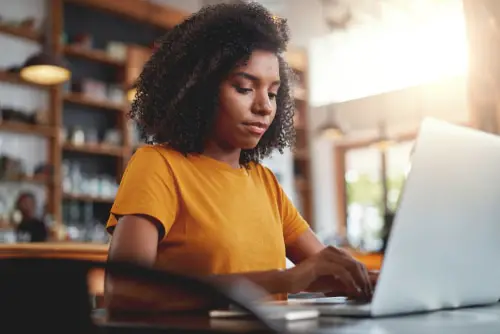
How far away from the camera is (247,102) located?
1.24 metres

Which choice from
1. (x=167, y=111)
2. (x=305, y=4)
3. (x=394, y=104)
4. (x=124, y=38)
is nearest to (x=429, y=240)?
(x=167, y=111)

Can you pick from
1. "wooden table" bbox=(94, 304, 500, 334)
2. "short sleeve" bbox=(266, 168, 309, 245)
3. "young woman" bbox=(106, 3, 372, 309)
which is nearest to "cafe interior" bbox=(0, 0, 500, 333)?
"short sleeve" bbox=(266, 168, 309, 245)

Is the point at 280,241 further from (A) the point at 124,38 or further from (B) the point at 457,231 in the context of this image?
(A) the point at 124,38

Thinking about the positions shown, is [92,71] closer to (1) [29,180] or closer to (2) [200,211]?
(1) [29,180]

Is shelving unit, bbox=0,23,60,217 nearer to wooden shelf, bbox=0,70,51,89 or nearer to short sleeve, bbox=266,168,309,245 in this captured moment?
wooden shelf, bbox=0,70,51,89

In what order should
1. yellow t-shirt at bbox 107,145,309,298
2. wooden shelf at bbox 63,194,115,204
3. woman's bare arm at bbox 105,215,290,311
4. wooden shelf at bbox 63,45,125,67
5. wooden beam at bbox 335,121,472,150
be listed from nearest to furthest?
woman's bare arm at bbox 105,215,290,311
yellow t-shirt at bbox 107,145,309,298
wooden shelf at bbox 63,194,115,204
wooden shelf at bbox 63,45,125,67
wooden beam at bbox 335,121,472,150

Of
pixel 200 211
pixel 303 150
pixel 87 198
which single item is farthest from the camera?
pixel 303 150

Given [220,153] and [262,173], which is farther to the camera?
[262,173]

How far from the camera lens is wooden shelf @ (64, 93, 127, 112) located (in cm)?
585

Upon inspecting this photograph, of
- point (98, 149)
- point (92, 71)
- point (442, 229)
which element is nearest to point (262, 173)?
point (442, 229)

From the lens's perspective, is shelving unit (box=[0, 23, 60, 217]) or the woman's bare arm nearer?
the woman's bare arm

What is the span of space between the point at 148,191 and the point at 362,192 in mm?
8441

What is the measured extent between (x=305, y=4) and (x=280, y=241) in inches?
240

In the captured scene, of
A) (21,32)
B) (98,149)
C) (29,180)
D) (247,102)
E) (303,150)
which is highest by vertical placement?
(21,32)
